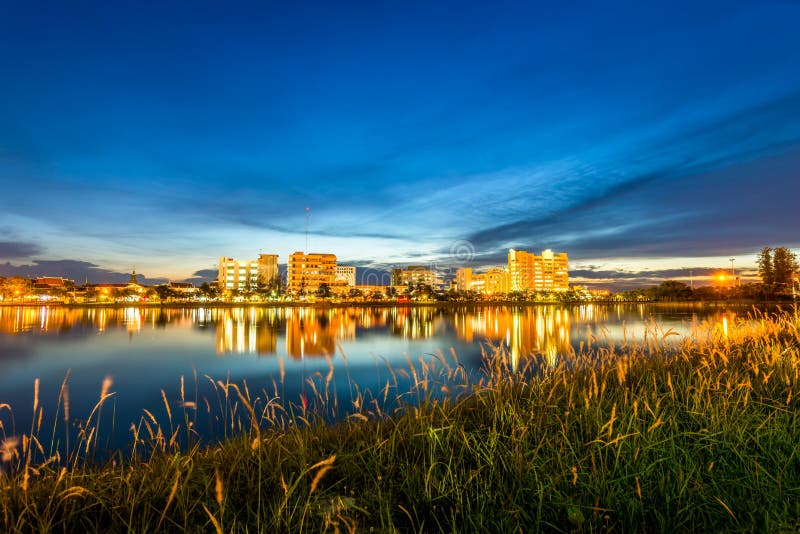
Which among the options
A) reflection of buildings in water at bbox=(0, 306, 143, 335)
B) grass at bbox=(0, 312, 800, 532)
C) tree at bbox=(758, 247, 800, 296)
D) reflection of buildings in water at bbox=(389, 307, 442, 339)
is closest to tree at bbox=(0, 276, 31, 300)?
reflection of buildings in water at bbox=(0, 306, 143, 335)

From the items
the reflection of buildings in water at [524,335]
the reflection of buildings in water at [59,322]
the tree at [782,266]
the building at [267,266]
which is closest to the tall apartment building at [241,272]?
the building at [267,266]

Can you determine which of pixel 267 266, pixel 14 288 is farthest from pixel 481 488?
pixel 267 266

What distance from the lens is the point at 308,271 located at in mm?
155000

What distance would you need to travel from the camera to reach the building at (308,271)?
505 feet

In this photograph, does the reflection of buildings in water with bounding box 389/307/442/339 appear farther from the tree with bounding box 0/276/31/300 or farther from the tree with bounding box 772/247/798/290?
the tree with bounding box 0/276/31/300

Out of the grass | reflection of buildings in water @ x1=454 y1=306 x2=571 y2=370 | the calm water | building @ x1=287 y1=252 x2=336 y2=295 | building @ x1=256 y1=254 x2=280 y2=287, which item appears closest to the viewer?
the grass

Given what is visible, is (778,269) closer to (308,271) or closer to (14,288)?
(308,271)

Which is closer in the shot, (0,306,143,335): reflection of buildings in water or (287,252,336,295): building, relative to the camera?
(0,306,143,335): reflection of buildings in water

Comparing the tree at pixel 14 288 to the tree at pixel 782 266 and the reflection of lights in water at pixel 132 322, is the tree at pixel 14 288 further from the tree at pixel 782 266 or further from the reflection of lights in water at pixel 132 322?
the tree at pixel 782 266

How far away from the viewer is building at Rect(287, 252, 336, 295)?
6058 inches

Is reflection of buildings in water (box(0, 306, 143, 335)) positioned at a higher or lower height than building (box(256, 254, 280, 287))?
lower

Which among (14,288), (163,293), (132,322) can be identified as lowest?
(132,322)

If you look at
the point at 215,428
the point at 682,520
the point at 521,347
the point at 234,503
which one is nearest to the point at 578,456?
the point at 682,520

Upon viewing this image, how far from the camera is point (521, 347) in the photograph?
24.1 metres
